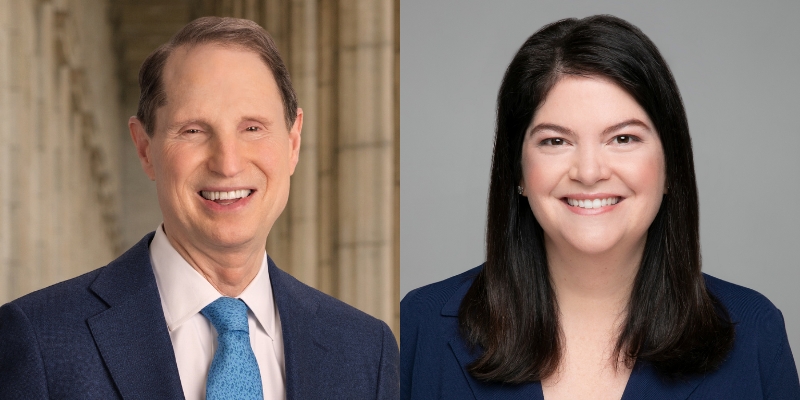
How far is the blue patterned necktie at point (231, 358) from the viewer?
1803mm

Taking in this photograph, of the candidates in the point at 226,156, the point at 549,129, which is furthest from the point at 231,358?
the point at 549,129

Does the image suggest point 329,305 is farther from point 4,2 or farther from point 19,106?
point 4,2

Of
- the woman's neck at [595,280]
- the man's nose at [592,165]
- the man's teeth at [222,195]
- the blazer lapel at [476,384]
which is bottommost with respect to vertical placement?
the blazer lapel at [476,384]

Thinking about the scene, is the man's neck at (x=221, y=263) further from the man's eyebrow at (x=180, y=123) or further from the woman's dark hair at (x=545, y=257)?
the woman's dark hair at (x=545, y=257)

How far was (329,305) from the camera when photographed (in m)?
2.23

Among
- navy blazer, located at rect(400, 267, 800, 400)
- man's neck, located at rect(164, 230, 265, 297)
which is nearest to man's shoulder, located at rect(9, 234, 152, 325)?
man's neck, located at rect(164, 230, 265, 297)

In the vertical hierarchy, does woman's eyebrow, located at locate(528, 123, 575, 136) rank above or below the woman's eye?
above

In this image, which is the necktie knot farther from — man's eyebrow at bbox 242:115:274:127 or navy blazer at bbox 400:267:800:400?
navy blazer at bbox 400:267:800:400

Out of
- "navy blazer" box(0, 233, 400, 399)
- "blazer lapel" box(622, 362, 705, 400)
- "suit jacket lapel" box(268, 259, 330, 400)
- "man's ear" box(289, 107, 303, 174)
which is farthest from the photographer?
"man's ear" box(289, 107, 303, 174)

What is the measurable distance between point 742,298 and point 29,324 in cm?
189

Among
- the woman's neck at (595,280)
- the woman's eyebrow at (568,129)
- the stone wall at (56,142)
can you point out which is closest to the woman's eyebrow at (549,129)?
the woman's eyebrow at (568,129)

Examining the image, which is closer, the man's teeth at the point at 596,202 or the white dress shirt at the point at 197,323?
the white dress shirt at the point at 197,323

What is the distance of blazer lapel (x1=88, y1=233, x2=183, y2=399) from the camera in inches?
67.2

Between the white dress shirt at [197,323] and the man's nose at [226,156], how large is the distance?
0.21 meters
